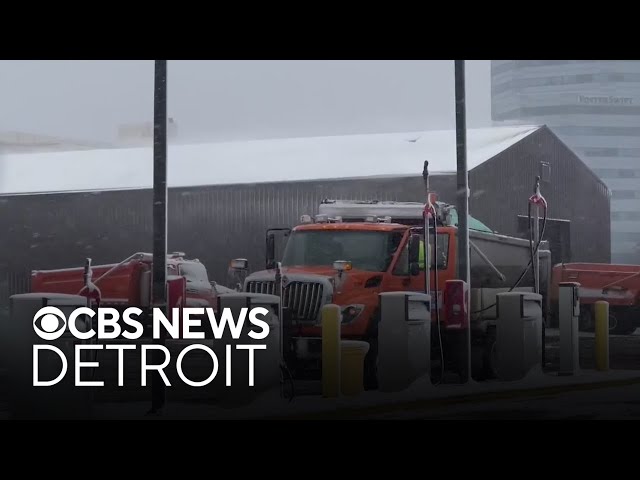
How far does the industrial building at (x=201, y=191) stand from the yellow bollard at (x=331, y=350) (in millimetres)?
5211

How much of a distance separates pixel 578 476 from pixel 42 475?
464 centimetres

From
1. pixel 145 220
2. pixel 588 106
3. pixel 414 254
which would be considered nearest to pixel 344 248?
pixel 414 254

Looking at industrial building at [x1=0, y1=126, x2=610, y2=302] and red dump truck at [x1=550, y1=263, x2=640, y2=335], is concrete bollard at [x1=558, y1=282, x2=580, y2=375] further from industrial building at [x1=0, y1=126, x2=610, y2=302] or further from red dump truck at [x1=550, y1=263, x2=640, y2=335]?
red dump truck at [x1=550, y1=263, x2=640, y2=335]

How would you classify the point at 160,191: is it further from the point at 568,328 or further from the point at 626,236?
the point at 626,236

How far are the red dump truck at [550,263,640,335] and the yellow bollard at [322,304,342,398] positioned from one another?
14721 mm

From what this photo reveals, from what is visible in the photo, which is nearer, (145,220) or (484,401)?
(484,401)

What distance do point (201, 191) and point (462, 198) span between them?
315 inches

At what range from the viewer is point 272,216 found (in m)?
27.3

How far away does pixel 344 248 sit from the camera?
19844mm

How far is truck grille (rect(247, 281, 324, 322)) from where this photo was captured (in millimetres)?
18984

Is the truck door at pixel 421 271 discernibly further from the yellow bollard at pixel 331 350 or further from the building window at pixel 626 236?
the building window at pixel 626 236
